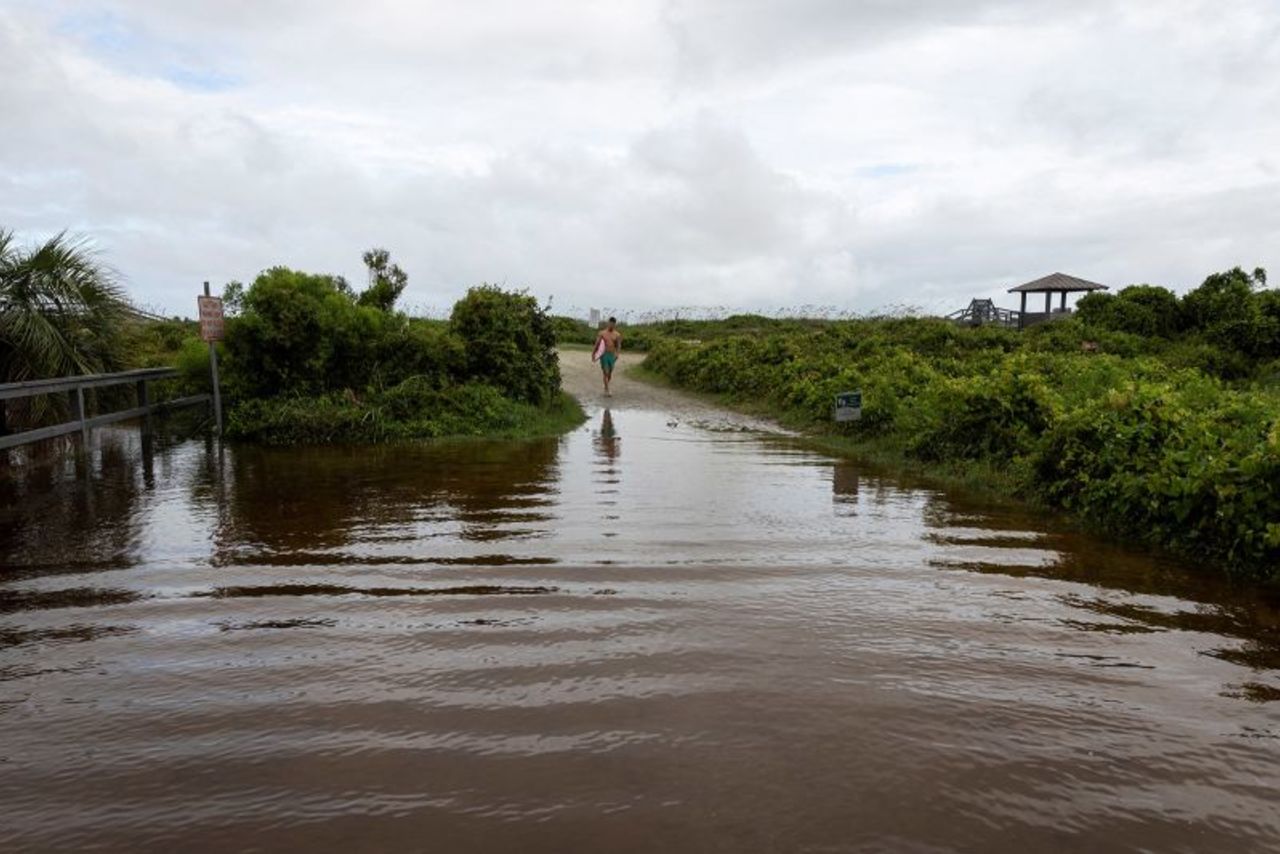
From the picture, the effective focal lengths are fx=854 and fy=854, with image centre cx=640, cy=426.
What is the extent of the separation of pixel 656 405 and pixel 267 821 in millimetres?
16972

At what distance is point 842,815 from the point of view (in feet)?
10.4

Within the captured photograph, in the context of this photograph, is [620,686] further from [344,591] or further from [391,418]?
[391,418]

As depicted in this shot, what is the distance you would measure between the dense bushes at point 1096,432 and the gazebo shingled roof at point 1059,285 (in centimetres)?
2027

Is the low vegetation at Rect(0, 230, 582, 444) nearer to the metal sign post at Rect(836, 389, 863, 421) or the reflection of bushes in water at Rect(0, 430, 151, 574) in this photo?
the reflection of bushes in water at Rect(0, 430, 151, 574)

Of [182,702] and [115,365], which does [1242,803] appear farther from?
[115,365]

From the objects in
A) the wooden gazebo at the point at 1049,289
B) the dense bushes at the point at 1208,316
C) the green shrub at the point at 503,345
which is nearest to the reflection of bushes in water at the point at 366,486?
the green shrub at the point at 503,345

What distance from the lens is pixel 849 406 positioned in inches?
544

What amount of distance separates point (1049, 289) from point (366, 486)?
118 ft

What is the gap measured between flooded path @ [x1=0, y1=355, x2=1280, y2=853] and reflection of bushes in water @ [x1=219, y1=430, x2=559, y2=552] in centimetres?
13

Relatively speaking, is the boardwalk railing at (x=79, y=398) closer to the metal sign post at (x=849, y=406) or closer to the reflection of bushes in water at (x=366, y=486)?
the reflection of bushes in water at (x=366, y=486)

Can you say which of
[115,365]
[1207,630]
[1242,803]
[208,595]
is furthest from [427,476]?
[1242,803]

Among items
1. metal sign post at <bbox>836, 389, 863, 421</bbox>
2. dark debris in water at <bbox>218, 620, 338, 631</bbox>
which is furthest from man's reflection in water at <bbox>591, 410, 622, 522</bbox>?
metal sign post at <bbox>836, 389, 863, 421</bbox>

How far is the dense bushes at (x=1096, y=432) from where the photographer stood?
6566mm

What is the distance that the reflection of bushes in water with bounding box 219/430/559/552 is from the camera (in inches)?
308
